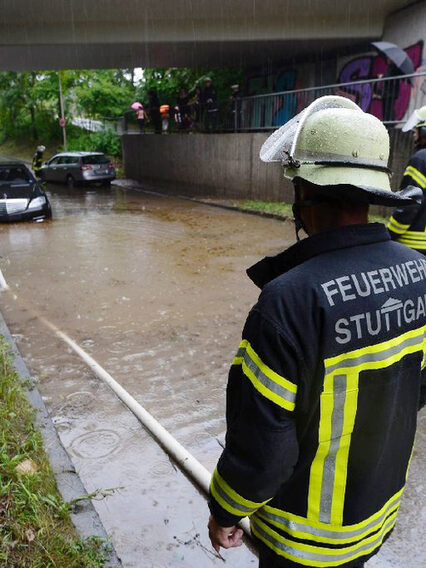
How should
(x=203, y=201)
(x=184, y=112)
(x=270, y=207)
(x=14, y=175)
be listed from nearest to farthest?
(x=14, y=175)
(x=270, y=207)
(x=203, y=201)
(x=184, y=112)

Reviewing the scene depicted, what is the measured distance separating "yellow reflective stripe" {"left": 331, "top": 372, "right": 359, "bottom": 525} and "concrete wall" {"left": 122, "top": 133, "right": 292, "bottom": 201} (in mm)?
13529

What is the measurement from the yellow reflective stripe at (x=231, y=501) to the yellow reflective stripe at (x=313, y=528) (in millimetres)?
99

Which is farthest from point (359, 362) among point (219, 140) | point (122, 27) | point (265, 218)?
point (219, 140)

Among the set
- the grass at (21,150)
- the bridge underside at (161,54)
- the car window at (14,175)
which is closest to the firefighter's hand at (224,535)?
the car window at (14,175)

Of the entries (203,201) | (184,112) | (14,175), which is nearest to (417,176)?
(14,175)

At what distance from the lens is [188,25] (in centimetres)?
1505

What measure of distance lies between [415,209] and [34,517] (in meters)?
3.48

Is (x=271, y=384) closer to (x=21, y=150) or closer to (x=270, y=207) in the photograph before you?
(x=270, y=207)

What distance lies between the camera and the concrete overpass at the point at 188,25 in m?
13.5

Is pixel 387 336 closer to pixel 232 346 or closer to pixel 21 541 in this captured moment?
pixel 21 541

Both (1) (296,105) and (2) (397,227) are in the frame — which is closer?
(2) (397,227)

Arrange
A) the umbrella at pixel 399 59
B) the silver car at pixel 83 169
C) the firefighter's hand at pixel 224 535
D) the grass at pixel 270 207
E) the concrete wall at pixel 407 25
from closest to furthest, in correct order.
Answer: the firefighter's hand at pixel 224 535 < the umbrella at pixel 399 59 < the concrete wall at pixel 407 25 < the grass at pixel 270 207 < the silver car at pixel 83 169

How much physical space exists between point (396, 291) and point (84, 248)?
946cm

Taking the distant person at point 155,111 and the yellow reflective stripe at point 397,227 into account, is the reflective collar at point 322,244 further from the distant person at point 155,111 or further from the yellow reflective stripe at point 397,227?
the distant person at point 155,111
